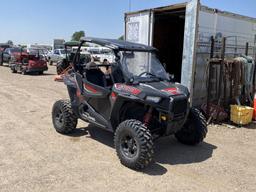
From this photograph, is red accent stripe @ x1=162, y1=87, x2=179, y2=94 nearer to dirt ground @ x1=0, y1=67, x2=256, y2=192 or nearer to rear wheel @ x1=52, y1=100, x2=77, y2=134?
dirt ground @ x1=0, y1=67, x2=256, y2=192

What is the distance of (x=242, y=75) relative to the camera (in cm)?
852

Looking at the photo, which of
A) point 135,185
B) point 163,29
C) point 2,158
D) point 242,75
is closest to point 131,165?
point 135,185

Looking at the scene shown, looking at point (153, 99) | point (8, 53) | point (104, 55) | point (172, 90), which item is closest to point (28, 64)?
point (8, 53)

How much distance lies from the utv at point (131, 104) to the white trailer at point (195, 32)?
8.09ft

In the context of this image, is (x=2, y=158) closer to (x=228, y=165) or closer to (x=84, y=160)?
(x=84, y=160)

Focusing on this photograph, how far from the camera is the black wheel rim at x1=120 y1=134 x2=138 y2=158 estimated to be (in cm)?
484

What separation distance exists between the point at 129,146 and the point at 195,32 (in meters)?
4.22

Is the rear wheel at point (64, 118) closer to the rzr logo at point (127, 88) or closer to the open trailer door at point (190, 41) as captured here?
the rzr logo at point (127, 88)

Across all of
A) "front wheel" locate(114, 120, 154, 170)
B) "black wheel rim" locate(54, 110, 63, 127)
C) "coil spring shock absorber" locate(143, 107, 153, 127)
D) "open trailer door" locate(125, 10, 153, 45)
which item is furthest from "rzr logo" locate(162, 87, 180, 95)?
"open trailer door" locate(125, 10, 153, 45)

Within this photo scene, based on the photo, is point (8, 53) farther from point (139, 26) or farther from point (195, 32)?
point (195, 32)

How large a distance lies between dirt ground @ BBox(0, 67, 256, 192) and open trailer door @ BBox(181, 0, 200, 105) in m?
1.56

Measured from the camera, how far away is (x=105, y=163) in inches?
197

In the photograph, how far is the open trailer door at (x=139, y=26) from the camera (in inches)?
372

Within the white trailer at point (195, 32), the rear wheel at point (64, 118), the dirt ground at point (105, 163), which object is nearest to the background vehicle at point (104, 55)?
the rear wheel at point (64, 118)
